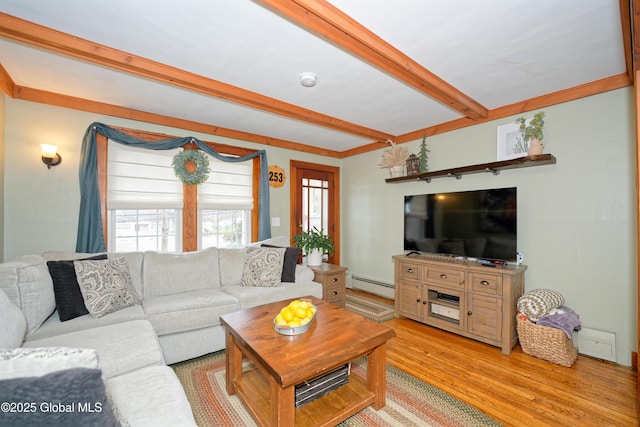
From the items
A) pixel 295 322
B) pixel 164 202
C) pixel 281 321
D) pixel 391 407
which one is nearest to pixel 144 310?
pixel 281 321

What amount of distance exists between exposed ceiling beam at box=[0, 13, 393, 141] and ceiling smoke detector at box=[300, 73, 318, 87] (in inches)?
19.9

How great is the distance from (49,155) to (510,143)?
4.62m

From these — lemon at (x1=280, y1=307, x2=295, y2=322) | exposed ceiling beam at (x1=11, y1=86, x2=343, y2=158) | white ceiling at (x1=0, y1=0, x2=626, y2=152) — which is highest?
white ceiling at (x1=0, y1=0, x2=626, y2=152)

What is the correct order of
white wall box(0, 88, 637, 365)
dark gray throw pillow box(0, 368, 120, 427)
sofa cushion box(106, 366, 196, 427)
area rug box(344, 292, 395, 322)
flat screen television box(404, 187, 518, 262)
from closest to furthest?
dark gray throw pillow box(0, 368, 120, 427) → sofa cushion box(106, 366, 196, 427) → white wall box(0, 88, 637, 365) → flat screen television box(404, 187, 518, 262) → area rug box(344, 292, 395, 322)

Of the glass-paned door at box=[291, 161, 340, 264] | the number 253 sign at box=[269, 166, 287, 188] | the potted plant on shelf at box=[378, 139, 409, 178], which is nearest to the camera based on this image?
the potted plant on shelf at box=[378, 139, 409, 178]

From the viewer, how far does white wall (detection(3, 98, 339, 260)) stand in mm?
2568

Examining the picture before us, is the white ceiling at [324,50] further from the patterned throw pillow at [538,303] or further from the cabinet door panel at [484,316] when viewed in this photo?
the cabinet door panel at [484,316]

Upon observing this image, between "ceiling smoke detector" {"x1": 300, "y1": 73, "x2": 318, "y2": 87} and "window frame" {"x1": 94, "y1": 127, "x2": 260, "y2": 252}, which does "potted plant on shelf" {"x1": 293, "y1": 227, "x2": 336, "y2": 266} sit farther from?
"ceiling smoke detector" {"x1": 300, "y1": 73, "x2": 318, "y2": 87}

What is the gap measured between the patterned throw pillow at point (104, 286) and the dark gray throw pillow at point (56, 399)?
1780mm

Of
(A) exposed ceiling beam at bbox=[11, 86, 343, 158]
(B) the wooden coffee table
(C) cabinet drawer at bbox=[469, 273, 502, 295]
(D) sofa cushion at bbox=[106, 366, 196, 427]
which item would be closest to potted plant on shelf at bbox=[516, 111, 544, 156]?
(C) cabinet drawer at bbox=[469, 273, 502, 295]

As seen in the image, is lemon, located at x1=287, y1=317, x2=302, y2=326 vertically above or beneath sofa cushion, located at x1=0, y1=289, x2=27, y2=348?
beneath

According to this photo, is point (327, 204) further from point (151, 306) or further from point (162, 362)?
point (162, 362)

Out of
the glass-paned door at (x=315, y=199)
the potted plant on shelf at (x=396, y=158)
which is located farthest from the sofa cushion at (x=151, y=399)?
the potted plant on shelf at (x=396, y=158)

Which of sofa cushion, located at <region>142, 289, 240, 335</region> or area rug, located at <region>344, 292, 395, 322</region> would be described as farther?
area rug, located at <region>344, 292, 395, 322</region>
